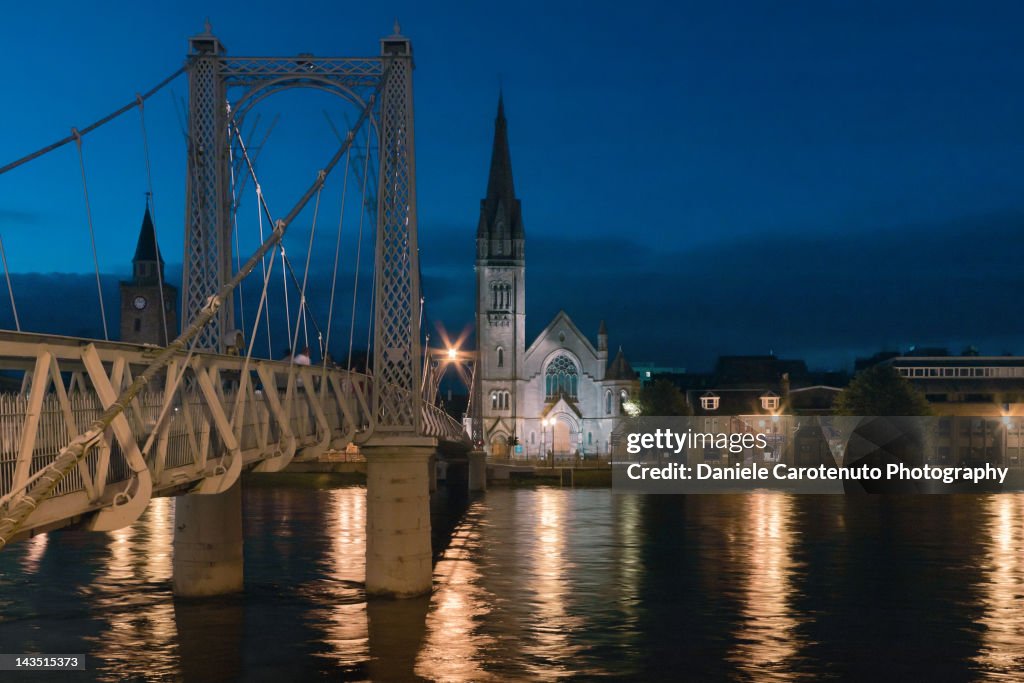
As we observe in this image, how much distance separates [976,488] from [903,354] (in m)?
56.7

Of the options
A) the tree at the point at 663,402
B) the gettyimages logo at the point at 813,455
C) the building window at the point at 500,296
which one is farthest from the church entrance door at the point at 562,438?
the building window at the point at 500,296

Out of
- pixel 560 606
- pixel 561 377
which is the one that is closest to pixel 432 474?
pixel 561 377

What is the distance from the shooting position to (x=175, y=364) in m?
21.1

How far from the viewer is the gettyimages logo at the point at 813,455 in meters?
116

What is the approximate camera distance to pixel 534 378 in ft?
493

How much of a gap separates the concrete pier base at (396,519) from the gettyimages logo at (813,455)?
70405 millimetres

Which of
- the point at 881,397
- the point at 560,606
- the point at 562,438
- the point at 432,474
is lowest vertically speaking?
the point at 560,606

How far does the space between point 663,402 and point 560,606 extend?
101m

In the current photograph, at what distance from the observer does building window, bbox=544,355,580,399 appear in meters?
150

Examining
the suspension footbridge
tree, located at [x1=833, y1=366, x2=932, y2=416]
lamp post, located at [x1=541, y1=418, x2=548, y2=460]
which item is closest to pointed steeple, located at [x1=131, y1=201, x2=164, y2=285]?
lamp post, located at [x1=541, y1=418, x2=548, y2=460]

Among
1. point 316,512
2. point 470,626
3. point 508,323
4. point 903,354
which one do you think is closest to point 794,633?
point 470,626

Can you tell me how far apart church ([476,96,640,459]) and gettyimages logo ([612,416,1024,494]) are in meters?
4.40

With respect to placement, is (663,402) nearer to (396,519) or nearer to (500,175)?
(500,175)

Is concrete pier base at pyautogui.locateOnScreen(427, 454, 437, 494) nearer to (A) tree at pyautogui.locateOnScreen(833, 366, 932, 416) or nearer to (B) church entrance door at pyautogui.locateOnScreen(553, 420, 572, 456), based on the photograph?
(B) church entrance door at pyautogui.locateOnScreen(553, 420, 572, 456)
